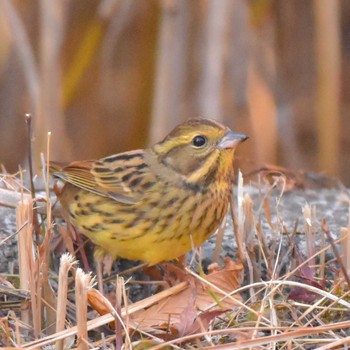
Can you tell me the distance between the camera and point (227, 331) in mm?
3107

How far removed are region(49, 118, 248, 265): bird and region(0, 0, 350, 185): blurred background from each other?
1.13m

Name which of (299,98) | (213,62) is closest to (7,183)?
(213,62)

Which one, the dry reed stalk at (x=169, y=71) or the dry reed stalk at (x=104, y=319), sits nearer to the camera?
the dry reed stalk at (x=104, y=319)

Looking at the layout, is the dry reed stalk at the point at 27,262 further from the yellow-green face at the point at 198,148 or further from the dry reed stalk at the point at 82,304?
the yellow-green face at the point at 198,148

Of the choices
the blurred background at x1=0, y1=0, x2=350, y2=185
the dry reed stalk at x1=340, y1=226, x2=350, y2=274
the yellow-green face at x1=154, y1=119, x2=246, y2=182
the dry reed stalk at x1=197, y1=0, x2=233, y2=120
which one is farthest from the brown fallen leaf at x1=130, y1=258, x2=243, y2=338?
the dry reed stalk at x1=197, y1=0, x2=233, y2=120

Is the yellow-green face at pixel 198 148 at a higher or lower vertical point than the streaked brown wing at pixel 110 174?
higher

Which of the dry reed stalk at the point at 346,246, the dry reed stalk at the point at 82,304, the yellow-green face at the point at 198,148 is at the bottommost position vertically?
the dry reed stalk at the point at 346,246

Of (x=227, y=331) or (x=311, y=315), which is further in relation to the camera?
(x=311, y=315)

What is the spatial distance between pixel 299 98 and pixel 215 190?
362 cm

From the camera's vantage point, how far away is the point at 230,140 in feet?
13.0

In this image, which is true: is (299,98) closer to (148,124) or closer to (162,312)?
(148,124)

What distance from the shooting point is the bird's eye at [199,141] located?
4055mm

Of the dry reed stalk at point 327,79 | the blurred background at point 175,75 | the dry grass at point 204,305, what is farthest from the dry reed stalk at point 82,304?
the dry reed stalk at point 327,79

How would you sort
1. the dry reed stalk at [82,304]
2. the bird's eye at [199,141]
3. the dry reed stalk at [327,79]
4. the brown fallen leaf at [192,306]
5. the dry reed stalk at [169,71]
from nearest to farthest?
the dry reed stalk at [82,304], the brown fallen leaf at [192,306], the bird's eye at [199,141], the dry reed stalk at [169,71], the dry reed stalk at [327,79]
